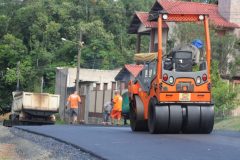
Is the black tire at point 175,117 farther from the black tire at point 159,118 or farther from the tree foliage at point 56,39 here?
the tree foliage at point 56,39

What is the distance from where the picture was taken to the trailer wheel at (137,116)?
19.8m

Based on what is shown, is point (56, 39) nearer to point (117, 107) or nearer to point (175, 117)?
point (117, 107)

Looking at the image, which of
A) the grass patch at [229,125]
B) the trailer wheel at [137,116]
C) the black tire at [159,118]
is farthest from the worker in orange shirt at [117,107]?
the black tire at [159,118]

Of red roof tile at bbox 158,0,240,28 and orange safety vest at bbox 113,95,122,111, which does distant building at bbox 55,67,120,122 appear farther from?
Answer: orange safety vest at bbox 113,95,122,111

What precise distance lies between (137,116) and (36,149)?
17.4ft

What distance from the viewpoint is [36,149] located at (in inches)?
592

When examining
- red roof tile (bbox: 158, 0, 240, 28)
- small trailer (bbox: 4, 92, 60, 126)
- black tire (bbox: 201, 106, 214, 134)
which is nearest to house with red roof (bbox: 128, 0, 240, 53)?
red roof tile (bbox: 158, 0, 240, 28)

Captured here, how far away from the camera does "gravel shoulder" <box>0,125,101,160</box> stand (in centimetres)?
1311

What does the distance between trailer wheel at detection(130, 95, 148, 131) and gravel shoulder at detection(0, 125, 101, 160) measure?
3.02 meters

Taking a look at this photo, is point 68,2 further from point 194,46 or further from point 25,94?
point 194,46

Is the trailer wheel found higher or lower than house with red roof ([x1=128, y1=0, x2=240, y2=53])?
lower

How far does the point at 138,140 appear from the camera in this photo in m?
16.0

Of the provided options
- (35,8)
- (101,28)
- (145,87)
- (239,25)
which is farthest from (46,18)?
(145,87)

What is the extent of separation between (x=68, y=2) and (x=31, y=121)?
40.7 metres
